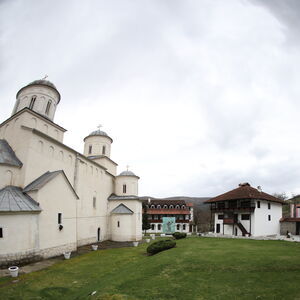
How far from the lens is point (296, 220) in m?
30.7

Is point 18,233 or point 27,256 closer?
point 18,233

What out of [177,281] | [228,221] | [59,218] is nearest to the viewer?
[177,281]

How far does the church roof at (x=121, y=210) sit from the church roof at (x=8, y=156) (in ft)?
48.1

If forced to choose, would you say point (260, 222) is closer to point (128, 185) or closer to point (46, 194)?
point (128, 185)

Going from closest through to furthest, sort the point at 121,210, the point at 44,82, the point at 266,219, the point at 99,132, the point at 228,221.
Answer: the point at 44,82, the point at 121,210, the point at 266,219, the point at 228,221, the point at 99,132

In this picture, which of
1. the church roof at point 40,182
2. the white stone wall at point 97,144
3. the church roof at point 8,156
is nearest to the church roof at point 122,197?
the white stone wall at point 97,144

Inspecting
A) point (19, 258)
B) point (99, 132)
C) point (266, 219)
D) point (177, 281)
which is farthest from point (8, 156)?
point (266, 219)

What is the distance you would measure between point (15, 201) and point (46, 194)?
7.30 feet

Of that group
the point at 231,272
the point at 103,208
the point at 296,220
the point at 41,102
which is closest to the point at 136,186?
the point at 103,208

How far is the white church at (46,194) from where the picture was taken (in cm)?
1355

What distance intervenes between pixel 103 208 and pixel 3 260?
15.2 metres

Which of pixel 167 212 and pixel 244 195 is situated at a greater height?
pixel 244 195

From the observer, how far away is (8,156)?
15828mm

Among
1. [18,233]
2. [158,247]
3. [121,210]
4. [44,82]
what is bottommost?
[158,247]
